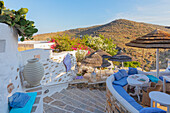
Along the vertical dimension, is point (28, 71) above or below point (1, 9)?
below

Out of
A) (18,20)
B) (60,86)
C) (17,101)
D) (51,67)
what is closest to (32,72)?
(17,101)

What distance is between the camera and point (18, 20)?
296cm

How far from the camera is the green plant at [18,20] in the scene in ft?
8.96

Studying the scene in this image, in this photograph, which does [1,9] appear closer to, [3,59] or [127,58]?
[3,59]

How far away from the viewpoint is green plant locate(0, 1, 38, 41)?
108 inches

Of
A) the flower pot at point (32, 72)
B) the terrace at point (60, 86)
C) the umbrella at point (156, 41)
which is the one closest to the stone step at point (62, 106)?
the terrace at point (60, 86)

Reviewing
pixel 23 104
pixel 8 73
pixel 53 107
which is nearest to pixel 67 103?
pixel 53 107

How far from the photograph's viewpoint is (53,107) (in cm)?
455

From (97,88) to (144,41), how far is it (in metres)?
4.49

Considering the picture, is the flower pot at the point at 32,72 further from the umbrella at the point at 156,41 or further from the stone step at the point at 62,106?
the umbrella at the point at 156,41

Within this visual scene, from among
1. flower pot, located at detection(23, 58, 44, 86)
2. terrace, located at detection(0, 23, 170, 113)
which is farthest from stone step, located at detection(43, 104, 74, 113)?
flower pot, located at detection(23, 58, 44, 86)

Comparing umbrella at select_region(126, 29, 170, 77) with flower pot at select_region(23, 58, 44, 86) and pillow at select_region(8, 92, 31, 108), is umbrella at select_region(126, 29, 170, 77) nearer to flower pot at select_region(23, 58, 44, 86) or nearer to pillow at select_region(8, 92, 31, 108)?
flower pot at select_region(23, 58, 44, 86)

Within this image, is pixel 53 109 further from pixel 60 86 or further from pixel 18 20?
pixel 18 20

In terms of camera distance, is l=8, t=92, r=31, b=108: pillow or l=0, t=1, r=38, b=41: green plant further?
l=0, t=1, r=38, b=41: green plant
